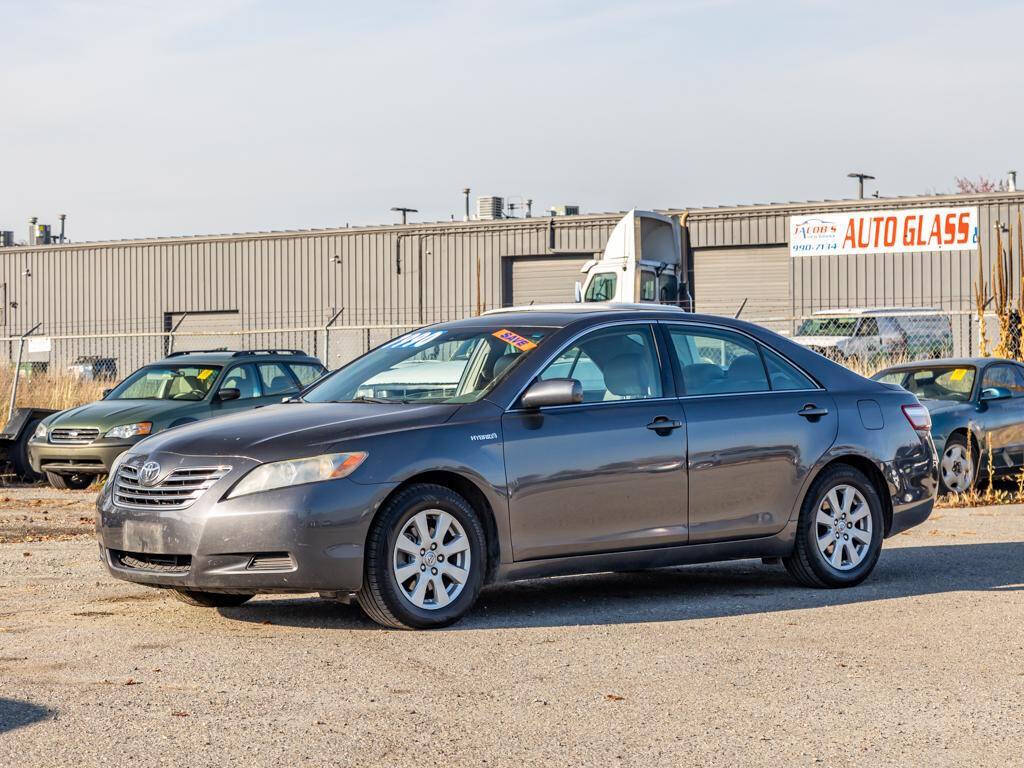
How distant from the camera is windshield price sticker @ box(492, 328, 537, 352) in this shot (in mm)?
8461

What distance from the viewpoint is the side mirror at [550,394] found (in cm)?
802

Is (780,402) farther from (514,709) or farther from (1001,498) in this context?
(1001,498)

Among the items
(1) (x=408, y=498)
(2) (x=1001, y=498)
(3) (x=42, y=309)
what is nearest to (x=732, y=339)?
(1) (x=408, y=498)

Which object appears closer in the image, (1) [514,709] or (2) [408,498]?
(1) [514,709]

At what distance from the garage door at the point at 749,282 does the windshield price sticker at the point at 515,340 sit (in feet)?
113

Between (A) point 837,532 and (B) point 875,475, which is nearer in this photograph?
(A) point 837,532

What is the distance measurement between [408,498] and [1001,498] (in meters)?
9.61

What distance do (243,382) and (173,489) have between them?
10147 mm

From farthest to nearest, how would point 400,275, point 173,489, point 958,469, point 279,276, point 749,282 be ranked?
point 279,276, point 400,275, point 749,282, point 958,469, point 173,489

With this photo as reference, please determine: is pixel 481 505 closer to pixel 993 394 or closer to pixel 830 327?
pixel 993 394

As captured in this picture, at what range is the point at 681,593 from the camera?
9.14 m

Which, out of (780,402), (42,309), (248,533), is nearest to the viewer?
(248,533)

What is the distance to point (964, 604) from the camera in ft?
28.0

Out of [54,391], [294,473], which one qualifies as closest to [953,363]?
[294,473]
